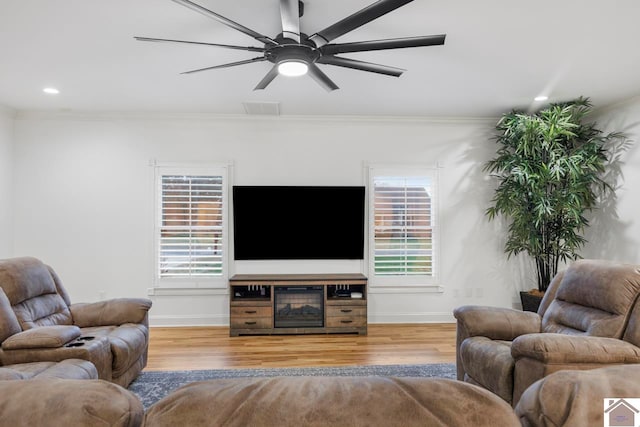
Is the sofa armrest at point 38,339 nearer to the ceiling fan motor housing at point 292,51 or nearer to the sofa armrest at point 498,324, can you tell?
the ceiling fan motor housing at point 292,51

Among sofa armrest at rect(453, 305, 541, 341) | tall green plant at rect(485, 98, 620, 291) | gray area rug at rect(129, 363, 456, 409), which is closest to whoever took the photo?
sofa armrest at rect(453, 305, 541, 341)

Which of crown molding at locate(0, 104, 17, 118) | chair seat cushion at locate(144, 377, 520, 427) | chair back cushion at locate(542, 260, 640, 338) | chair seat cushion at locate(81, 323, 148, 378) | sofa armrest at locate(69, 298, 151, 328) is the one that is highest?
crown molding at locate(0, 104, 17, 118)

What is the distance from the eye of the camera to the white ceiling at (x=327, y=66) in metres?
2.53

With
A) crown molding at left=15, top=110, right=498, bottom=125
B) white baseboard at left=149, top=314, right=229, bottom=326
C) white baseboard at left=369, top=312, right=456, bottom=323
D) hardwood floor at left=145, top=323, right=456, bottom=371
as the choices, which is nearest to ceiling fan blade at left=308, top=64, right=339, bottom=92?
crown molding at left=15, top=110, right=498, bottom=125

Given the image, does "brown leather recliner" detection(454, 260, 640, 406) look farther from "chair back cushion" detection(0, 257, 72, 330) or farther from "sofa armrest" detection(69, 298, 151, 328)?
"chair back cushion" detection(0, 257, 72, 330)

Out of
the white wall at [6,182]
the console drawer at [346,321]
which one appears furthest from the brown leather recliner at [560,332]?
the white wall at [6,182]

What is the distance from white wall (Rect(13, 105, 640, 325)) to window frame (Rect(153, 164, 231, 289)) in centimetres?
9

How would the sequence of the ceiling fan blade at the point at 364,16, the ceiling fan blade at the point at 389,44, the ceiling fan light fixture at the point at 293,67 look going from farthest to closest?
the ceiling fan light fixture at the point at 293,67 < the ceiling fan blade at the point at 389,44 < the ceiling fan blade at the point at 364,16

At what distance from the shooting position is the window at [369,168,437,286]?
16.5 feet

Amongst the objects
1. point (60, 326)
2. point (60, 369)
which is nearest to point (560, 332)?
point (60, 369)

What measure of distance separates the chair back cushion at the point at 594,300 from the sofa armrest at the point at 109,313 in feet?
10.9

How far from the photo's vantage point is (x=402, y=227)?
507cm

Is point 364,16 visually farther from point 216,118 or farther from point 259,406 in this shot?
point 216,118

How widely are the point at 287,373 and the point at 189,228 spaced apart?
2.44m
